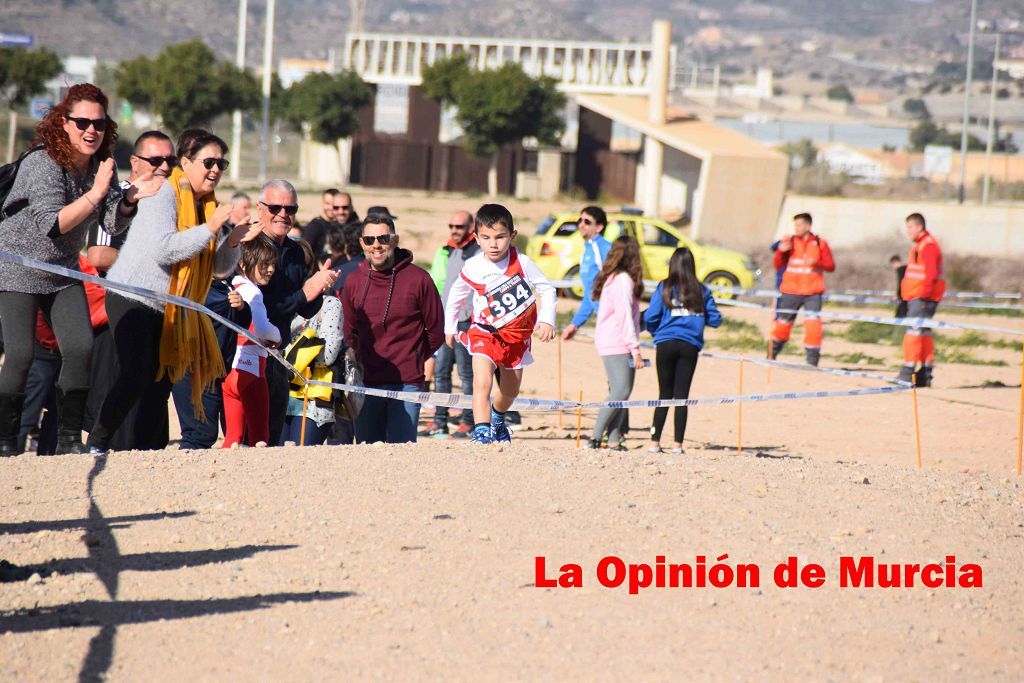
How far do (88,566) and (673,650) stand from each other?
234 centimetres

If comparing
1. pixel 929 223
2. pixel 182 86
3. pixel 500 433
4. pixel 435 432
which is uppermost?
pixel 182 86

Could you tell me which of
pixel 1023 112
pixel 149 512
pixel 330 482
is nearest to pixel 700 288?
pixel 330 482

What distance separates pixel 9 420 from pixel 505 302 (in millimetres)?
2711

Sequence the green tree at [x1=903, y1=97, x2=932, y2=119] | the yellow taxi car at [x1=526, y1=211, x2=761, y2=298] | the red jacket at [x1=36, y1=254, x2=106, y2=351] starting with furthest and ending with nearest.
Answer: the green tree at [x1=903, y1=97, x2=932, y2=119], the yellow taxi car at [x1=526, y1=211, x2=761, y2=298], the red jacket at [x1=36, y1=254, x2=106, y2=351]

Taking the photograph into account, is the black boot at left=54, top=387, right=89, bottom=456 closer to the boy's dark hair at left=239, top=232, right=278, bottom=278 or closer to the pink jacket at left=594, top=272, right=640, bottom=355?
the boy's dark hair at left=239, top=232, right=278, bottom=278

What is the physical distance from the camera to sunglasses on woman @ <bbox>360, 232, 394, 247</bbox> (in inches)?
332

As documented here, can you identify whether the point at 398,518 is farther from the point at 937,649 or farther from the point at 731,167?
the point at 731,167

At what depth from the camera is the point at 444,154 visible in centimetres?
5703

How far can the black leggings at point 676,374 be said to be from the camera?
1044cm

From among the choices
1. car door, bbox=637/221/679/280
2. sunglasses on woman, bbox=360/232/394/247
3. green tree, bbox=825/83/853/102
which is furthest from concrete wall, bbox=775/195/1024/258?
green tree, bbox=825/83/853/102

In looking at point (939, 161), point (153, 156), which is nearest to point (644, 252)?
point (153, 156)

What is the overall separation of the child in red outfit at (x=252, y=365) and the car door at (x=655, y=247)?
18206mm

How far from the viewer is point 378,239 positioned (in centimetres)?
842

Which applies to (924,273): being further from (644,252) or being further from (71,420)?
(644,252)
